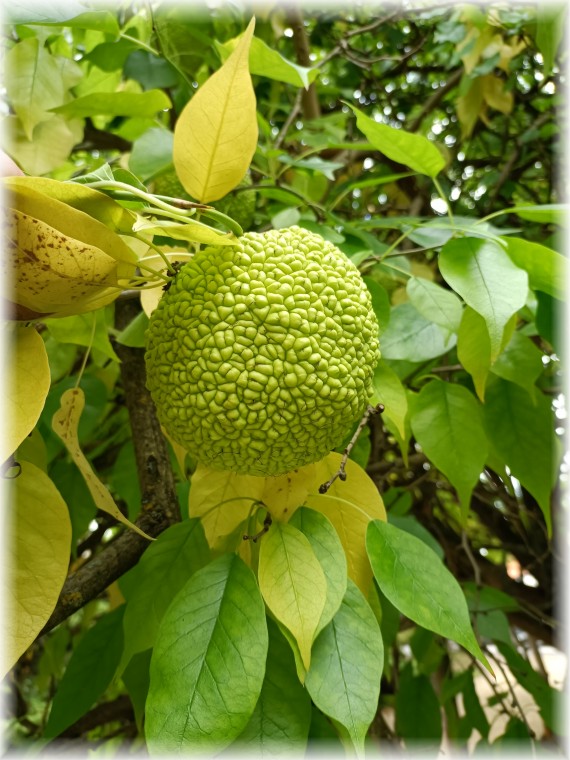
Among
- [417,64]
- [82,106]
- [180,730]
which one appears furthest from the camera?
[417,64]

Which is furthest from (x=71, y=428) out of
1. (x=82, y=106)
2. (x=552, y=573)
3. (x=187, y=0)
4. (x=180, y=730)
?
(x=552, y=573)

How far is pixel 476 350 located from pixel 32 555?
0.43 m

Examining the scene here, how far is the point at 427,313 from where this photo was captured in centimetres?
70

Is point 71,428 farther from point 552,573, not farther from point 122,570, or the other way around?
point 552,573

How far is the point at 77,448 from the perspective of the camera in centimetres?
50

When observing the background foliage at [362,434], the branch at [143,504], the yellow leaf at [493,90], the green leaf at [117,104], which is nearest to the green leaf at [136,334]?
the background foliage at [362,434]

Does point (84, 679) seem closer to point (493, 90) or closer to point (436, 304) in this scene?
point (436, 304)

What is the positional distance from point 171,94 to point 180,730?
1.05 m

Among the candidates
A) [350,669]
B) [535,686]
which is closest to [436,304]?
[350,669]

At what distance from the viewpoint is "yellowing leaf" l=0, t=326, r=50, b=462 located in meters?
0.42

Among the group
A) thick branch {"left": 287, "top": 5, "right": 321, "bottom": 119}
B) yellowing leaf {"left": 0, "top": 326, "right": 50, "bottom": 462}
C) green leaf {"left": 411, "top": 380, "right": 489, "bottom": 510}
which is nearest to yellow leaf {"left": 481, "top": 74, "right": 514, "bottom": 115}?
thick branch {"left": 287, "top": 5, "right": 321, "bottom": 119}

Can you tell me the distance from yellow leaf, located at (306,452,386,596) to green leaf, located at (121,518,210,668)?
109mm

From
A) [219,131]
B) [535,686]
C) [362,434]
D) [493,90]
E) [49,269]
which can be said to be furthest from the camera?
[493,90]

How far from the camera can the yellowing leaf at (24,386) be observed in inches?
16.5
